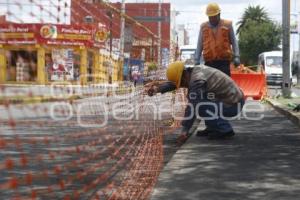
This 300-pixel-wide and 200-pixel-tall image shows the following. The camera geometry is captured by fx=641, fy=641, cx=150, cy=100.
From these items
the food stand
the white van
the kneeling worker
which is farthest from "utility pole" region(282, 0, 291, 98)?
the white van

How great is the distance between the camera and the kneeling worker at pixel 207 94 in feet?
26.5

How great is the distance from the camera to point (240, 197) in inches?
205

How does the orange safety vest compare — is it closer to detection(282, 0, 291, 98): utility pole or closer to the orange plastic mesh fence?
the orange plastic mesh fence

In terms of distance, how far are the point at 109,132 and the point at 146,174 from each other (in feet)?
9.99

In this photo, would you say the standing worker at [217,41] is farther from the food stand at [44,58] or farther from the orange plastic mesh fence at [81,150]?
the food stand at [44,58]

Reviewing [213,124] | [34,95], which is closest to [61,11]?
[34,95]

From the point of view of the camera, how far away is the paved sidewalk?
17.6 ft

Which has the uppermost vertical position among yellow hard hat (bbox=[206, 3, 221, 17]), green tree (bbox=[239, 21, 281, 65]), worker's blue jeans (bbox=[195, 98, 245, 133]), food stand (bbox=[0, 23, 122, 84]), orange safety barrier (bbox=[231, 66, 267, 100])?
green tree (bbox=[239, 21, 281, 65])

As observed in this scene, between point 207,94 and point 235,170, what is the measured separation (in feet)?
7.23

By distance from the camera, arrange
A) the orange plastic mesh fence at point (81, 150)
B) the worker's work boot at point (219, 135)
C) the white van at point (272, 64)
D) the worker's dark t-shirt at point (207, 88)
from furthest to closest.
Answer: the white van at point (272, 64) → the worker's work boot at point (219, 135) → the worker's dark t-shirt at point (207, 88) → the orange plastic mesh fence at point (81, 150)

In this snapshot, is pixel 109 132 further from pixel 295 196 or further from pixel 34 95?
pixel 34 95

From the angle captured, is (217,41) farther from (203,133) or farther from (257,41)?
(257,41)

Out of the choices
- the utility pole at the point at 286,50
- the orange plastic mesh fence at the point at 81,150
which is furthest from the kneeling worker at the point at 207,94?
the utility pole at the point at 286,50

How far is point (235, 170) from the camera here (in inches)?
250
